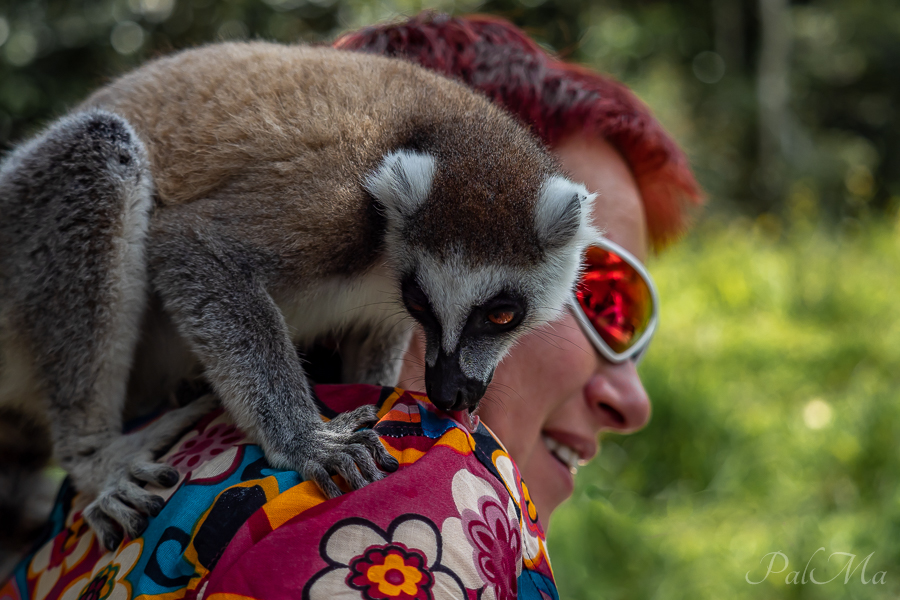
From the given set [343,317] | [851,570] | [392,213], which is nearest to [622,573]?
[851,570]

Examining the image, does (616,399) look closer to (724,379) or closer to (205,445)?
(205,445)

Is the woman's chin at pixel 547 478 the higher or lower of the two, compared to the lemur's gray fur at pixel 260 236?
lower

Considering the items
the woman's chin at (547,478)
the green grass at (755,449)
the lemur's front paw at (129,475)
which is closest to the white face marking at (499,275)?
the woman's chin at (547,478)

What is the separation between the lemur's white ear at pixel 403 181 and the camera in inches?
69.8

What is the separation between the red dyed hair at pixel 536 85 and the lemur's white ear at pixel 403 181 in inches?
18.3

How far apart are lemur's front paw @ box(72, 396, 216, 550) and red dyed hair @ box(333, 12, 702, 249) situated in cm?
126

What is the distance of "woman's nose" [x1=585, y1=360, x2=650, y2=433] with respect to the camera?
2184 millimetres

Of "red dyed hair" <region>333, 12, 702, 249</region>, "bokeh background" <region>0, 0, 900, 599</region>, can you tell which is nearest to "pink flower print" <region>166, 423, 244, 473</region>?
"red dyed hair" <region>333, 12, 702, 249</region>

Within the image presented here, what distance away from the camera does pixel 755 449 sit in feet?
13.8

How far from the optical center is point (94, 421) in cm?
195

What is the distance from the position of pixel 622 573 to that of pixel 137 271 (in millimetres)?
2589

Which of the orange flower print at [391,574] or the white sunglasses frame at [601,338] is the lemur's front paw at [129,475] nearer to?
the orange flower print at [391,574]

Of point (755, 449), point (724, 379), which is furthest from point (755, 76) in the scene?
point (755, 449)

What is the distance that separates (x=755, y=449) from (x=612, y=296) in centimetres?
247
